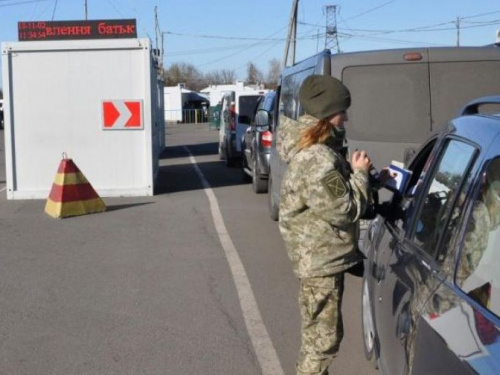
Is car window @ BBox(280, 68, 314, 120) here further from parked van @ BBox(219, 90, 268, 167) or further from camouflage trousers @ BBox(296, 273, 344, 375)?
parked van @ BBox(219, 90, 268, 167)

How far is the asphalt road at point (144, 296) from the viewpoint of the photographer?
15.1 feet

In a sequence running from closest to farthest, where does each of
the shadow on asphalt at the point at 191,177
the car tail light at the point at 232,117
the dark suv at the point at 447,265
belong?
the dark suv at the point at 447,265, the shadow on asphalt at the point at 191,177, the car tail light at the point at 232,117

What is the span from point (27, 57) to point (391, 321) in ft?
34.7

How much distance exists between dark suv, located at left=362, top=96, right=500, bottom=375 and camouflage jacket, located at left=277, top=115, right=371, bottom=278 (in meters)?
0.28

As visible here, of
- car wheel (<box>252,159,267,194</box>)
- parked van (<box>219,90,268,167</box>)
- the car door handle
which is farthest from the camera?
parked van (<box>219,90,268,167</box>)

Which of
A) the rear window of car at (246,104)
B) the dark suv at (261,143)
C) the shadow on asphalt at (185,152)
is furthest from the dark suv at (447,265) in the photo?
the shadow on asphalt at (185,152)

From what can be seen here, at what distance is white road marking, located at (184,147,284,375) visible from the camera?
4.50 meters

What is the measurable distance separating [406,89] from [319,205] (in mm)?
3488

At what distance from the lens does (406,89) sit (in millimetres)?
6309

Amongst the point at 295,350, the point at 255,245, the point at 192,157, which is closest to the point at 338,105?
the point at 295,350

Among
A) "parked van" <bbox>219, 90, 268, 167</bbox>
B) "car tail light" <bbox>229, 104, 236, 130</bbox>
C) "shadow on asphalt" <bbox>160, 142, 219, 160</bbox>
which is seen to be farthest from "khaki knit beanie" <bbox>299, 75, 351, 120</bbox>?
"shadow on asphalt" <bbox>160, 142, 219, 160</bbox>

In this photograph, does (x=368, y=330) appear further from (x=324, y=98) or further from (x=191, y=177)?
(x=191, y=177)

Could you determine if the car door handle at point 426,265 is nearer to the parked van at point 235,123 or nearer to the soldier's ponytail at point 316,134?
the soldier's ponytail at point 316,134

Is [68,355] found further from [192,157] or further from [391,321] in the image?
[192,157]
